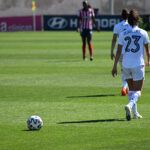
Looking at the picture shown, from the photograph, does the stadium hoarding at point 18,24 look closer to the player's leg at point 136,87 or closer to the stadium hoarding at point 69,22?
the stadium hoarding at point 69,22

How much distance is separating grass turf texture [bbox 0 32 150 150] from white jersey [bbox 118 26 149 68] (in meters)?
1.06

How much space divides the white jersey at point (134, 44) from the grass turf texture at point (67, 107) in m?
1.06

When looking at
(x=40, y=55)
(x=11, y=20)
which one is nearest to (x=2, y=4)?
(x=11, y=20)

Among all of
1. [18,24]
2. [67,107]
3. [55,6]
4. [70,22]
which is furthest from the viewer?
[55,6]

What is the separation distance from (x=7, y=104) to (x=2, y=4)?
63217 mm

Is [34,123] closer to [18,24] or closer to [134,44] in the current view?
[134,44]

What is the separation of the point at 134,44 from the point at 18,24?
172ft

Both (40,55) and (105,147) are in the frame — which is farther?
(40,55)

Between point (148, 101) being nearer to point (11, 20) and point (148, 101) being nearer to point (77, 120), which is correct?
point (77, 120)

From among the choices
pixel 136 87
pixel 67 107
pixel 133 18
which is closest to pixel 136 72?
pixel 136 87

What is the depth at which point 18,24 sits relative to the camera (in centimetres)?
6550

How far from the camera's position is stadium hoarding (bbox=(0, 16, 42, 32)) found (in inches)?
2544

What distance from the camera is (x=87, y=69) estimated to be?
81.1 feet

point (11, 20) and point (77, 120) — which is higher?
point (77, 120)
